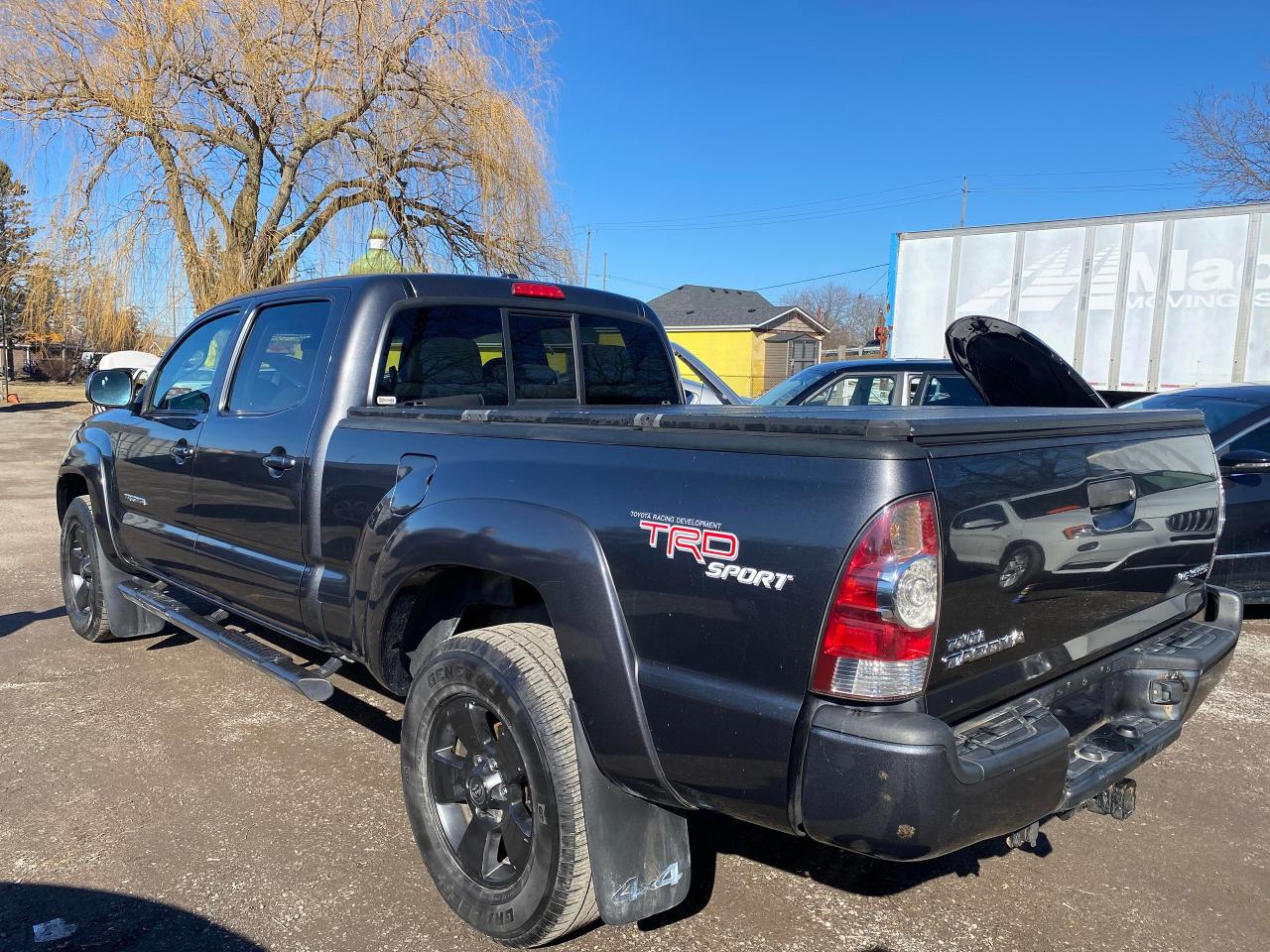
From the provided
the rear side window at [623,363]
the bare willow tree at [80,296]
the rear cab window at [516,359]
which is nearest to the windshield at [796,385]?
the rear side window at [623,363]

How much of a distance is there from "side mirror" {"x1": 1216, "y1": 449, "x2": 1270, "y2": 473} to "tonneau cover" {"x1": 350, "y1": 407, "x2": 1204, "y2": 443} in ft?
8.79

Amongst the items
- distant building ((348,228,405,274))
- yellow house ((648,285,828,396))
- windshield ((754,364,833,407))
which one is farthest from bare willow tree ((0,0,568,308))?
yellow house ((648,285,828,396))

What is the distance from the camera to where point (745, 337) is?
150 ft

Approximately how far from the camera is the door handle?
3562mm

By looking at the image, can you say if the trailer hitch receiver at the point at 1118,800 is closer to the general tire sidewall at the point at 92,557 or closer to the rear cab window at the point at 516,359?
the rear cab window at the point at 516,359

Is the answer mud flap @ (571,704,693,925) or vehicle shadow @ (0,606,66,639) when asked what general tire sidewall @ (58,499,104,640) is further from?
mud flap @ (571,704,693,925)

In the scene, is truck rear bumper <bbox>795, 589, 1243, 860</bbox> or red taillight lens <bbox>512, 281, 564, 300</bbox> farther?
red taillight lens <bbox>512, 281, 564, 300</bbox>

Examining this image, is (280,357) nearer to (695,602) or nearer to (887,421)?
(695,602)

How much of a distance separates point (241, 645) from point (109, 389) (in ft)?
7.33

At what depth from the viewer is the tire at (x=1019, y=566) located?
2.16 metres

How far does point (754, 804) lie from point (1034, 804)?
25.0 inches

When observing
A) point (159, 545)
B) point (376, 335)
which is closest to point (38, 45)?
point (159, 545)

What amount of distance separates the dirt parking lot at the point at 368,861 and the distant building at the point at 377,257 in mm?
13083

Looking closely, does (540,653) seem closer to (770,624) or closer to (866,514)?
(770,624)
